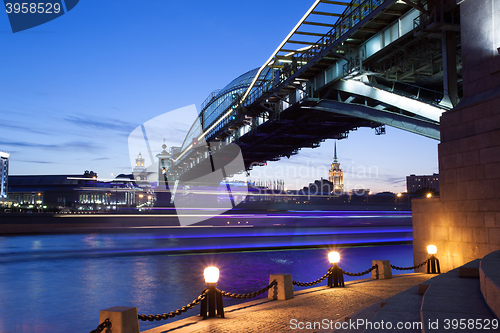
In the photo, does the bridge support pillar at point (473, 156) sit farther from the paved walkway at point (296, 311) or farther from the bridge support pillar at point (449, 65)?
the paved walkway at point (296, 311)

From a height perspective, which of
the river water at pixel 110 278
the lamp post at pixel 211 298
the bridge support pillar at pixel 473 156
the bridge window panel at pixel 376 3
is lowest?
the river water at pixel 110 278

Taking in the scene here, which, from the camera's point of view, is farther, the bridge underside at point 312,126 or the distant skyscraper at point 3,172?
the distant skyscraper at point 3,172

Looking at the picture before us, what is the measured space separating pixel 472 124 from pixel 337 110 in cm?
1177

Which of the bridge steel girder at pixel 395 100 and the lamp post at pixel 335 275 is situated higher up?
the bridge steel girder at pixel 395 100

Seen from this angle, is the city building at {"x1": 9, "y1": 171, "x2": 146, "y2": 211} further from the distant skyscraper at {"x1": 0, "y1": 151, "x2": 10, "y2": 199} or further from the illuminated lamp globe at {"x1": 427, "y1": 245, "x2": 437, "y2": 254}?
the illuminated lamp globe at {"x1": 427, "y1": 245, "x2": 437, "y2": 254}

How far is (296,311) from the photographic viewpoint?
317 inches

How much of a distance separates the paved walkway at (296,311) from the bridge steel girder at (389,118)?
26.0ft

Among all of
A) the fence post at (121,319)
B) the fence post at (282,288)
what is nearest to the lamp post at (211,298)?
the fence post at (121,319)

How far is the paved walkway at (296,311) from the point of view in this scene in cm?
690

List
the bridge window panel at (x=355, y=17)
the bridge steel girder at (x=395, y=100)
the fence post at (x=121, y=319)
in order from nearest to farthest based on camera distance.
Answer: the fence post at (x=121, y=319) → the bridge steel girder at (x=395, y=100) → the bridge window panel at (x=355, y=17)

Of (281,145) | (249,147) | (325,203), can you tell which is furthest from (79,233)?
(325,203)

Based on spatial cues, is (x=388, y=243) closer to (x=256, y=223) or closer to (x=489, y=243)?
(x=256, y=223)

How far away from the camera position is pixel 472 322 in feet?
14.7

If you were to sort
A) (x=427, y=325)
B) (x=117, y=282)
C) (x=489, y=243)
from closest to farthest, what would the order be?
(x=427, y=325) → (x=489, y=243) → (x=117, y=282)
